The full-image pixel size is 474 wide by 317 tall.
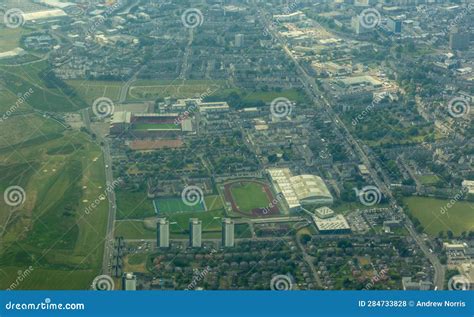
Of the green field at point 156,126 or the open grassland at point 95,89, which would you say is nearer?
the green field at point 156,126

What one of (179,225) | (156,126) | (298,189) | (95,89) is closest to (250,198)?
(298,189)

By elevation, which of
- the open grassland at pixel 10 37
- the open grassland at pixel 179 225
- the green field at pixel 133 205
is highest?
the open grassland at pixel 179 225

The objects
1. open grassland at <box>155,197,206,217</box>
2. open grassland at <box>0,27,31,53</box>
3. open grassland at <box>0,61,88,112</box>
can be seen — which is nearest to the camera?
open grassland at <box>155,197,206,217</box>

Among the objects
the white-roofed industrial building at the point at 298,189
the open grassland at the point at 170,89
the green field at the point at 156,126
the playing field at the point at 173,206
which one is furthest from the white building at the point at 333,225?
the open grassland at the point at 170,89

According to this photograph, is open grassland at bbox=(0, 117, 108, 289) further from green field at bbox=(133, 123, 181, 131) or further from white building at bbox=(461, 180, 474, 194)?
white building at bbox=(461, 180, 474, 194)

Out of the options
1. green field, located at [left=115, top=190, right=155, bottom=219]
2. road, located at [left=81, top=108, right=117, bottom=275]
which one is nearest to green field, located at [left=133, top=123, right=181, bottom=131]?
road, located at [left=81, top=108, right=117, bottom=275]

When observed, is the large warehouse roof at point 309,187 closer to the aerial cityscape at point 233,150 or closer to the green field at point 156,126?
the aerial cityscape at point 233,150
